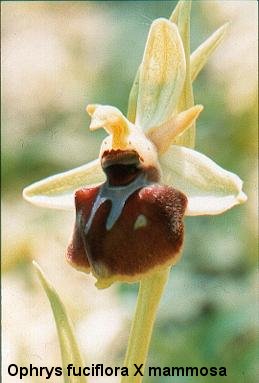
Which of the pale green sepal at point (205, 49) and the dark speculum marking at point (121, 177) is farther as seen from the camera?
the pale green sepal at point (205, 49)

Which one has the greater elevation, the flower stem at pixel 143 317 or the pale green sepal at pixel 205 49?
the pale green sepal at pixel 205 49

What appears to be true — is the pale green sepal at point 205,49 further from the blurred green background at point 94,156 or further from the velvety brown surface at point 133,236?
the blurred green background at point 94,156

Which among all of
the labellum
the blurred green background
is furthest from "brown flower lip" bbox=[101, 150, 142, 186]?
the blurred green background

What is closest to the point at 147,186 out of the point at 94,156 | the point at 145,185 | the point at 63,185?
the point at 145,185

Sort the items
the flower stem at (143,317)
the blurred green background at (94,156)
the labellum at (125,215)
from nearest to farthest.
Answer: the labellum at (125,215) < the flower stem at (143,317) < the blurred green background at (94,156)

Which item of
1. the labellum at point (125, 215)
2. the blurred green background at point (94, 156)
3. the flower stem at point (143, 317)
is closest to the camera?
the labellum at point (125, 215)

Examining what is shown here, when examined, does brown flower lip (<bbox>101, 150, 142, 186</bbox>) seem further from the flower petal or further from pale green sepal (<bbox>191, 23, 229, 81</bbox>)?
pale green sepal (<bbox>191, 23, 229, 81</bbox>)

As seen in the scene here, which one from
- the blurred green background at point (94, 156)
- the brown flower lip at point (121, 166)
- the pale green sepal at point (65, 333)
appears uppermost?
the brown flower lip at point (121, 166)

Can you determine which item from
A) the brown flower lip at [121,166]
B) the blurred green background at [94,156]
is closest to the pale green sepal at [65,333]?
the brown flower lip at [121,166]
